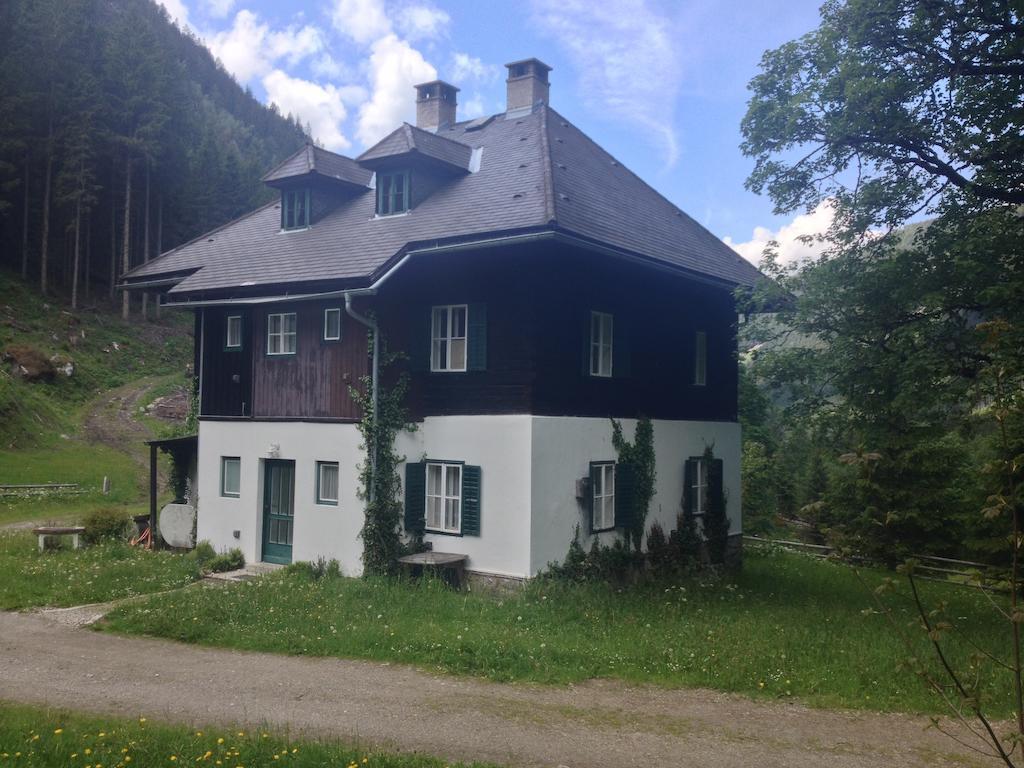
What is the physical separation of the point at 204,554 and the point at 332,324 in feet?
18.0

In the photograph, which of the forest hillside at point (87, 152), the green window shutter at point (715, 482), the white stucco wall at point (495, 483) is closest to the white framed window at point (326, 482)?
the white stucco wall at point (495, 483)

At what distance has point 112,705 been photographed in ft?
29.3

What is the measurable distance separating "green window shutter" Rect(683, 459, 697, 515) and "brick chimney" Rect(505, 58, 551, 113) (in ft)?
30.7

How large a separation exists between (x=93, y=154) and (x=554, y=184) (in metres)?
39.7

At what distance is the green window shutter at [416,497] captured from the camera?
15422mm

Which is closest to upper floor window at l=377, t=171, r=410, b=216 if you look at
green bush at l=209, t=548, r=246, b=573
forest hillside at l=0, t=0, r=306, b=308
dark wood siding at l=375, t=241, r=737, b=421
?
dark wood siding at l=375, t=241, r=737, b=421

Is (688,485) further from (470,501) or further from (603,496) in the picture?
(470,501)

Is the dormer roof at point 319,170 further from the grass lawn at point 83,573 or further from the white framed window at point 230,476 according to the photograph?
the grass lawn at point 83,573

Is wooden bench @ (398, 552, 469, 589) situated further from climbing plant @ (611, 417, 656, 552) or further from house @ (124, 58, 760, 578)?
climbing plant @ (611, 417, 656, 552)

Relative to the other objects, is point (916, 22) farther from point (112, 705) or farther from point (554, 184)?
point (112, 705)

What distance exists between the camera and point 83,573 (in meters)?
15.6

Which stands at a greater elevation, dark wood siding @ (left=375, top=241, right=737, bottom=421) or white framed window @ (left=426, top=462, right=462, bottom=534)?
dark wood siding @ (left=375, top=241, right=737, bottom=421)

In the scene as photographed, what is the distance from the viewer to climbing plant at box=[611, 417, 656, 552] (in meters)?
16.2

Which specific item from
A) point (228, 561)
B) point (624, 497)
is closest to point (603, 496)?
point (624, 497)
